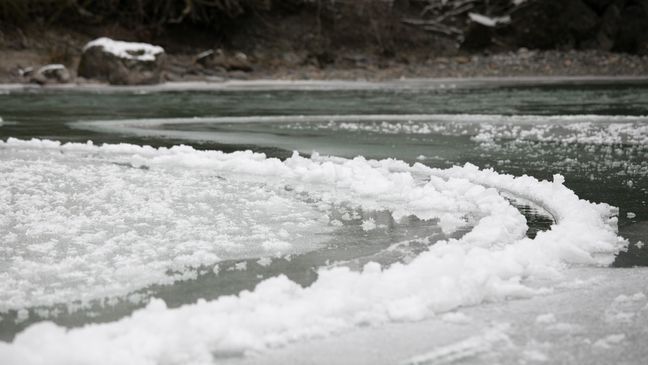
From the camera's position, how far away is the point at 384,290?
128 inches

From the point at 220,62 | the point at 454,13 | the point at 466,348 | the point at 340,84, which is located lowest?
the point at 466,348

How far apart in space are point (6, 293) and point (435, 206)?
272cm

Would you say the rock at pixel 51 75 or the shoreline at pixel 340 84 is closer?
the shoreline at pixel 340 84

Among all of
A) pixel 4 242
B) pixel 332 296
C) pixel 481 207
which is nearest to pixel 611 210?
pixel 481 207

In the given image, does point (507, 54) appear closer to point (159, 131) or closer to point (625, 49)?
point (625, 49)

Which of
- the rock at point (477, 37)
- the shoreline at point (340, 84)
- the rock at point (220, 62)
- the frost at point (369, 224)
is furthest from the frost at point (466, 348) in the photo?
the rock at point (477, 37)

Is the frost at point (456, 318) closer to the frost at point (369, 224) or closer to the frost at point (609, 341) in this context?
the frost at point (609, 341)

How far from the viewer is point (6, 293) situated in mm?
3344

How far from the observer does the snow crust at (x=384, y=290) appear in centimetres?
265

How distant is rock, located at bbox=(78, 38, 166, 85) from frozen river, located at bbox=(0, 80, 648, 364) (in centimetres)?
1290

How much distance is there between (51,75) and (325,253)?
61.7ft

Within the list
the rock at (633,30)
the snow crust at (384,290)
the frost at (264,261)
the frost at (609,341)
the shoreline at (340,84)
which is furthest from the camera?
the rock at (633,30)

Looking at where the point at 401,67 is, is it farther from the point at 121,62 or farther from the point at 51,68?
the point at 51,68

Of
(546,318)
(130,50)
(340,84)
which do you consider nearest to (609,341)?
(546,318)
